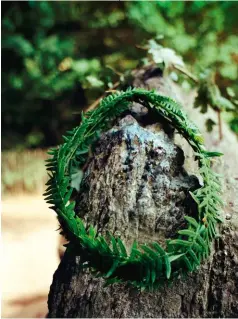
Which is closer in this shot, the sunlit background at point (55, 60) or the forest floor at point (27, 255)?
the forest floor at point (27, 255)

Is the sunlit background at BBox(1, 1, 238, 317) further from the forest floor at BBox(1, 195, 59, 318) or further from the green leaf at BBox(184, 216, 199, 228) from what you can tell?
the green leaf at BBox(184, 216, 199, 228)

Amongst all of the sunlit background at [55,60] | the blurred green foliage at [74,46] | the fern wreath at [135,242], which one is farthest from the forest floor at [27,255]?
the blurred green foliage at [74,46]

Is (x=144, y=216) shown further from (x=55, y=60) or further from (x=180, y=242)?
(x=55, y=60)

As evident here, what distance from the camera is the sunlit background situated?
3.49m

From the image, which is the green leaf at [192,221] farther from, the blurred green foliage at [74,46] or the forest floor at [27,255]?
the blurred green foliage at [74,46]

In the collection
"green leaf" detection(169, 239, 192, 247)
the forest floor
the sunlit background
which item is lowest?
"green leaf" detection(169, 239, 192, 247)

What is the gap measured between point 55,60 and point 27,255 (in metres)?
2.46

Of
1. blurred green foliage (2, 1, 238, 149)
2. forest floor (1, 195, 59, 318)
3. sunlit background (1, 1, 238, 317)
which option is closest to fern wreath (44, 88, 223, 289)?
forest floor (1, 195, 59, 318)

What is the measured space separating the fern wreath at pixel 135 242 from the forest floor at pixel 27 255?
0.64m

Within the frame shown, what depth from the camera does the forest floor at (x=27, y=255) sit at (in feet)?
5.94

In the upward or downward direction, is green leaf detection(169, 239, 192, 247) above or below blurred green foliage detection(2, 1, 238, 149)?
below

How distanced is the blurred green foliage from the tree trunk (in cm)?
251

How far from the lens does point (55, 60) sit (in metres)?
4.49

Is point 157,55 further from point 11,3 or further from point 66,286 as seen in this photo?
point 11,3
